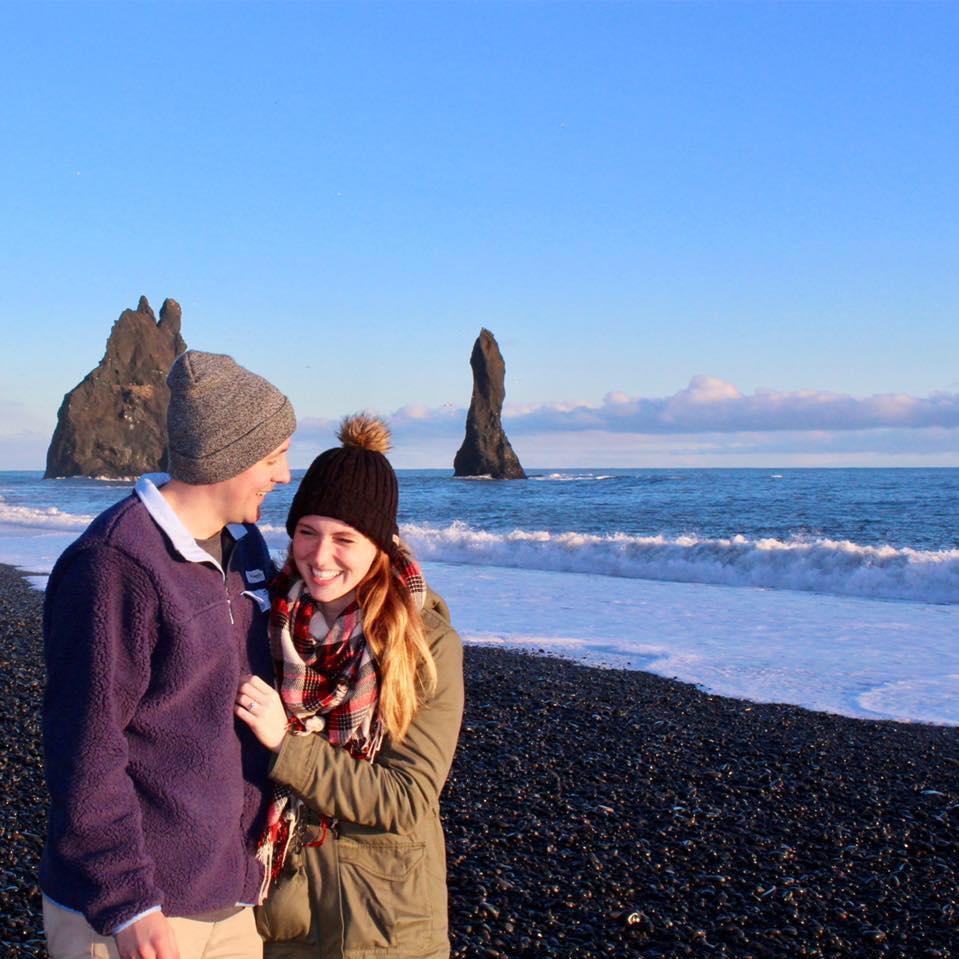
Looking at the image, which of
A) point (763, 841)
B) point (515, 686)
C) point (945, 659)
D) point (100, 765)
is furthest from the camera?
point (945, 659)

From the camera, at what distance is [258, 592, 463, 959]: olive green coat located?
2.13 meters

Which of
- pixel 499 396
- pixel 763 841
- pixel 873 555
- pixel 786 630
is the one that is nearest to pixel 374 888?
pixel 763 841

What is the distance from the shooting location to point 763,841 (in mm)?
Result: 4945

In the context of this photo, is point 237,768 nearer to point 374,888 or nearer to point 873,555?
point 374,888

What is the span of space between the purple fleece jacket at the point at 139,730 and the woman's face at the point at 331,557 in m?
0.25

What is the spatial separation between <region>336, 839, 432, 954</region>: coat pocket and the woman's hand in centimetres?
37

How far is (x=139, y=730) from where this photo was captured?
182cm

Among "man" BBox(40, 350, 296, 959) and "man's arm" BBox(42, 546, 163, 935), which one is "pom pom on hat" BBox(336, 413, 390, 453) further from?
"man's arm" BBox(42, 546, 163, 935)

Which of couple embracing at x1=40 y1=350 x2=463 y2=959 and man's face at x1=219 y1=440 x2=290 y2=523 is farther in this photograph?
man's face at x1=219 y1=440 x2=290 y2=523

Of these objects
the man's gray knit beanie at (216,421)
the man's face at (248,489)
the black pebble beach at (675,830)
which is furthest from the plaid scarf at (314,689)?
the black pebble beach at (675,830)

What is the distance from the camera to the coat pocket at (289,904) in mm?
2178

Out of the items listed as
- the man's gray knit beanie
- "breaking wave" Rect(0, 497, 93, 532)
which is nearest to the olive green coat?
the man's gray knit beanie

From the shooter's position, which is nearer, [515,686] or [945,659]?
[515,686]

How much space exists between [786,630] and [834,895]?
8073 millimetres
